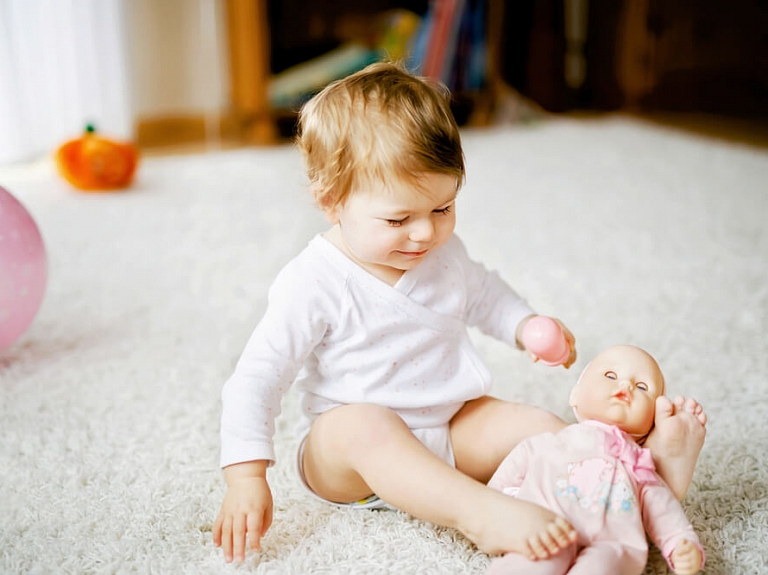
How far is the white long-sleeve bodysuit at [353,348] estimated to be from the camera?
693 millimetres

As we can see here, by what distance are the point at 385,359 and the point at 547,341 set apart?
0.48ft

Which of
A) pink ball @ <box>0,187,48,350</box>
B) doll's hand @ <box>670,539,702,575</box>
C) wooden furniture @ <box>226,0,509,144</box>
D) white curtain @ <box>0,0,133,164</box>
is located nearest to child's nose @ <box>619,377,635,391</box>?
doll's hand @ <box>670,539,702,575</box>

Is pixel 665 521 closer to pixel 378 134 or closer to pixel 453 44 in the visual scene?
pixel 378 134

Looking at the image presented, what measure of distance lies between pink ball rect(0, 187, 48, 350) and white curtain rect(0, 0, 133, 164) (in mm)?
1317

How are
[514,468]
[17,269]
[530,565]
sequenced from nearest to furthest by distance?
1. [530,565]
2. [514,468]
3. [17,269]

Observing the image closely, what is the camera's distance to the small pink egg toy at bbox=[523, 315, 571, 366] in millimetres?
725

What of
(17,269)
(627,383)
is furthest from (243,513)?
(17,269)

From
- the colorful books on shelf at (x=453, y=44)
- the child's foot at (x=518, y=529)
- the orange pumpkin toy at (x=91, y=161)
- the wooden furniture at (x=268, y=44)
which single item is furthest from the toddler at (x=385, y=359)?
the colorful books on shelf at (x=453, y=44)

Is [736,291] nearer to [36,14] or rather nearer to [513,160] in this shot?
[513,160]

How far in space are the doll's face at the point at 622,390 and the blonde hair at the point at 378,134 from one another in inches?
7.9

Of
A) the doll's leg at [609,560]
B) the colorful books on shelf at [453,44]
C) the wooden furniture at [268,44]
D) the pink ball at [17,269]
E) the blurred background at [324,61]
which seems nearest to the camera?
the doll's leg at [609,560]

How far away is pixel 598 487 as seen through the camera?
24.2 inches

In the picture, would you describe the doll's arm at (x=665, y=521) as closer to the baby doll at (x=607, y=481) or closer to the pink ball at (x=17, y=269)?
the baby doll at (x=607, y=481)

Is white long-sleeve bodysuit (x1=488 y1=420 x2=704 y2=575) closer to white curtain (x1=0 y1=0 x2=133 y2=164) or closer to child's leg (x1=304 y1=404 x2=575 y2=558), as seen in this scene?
child's leg (x1=304 y1=404 x2=575 y2=558)
